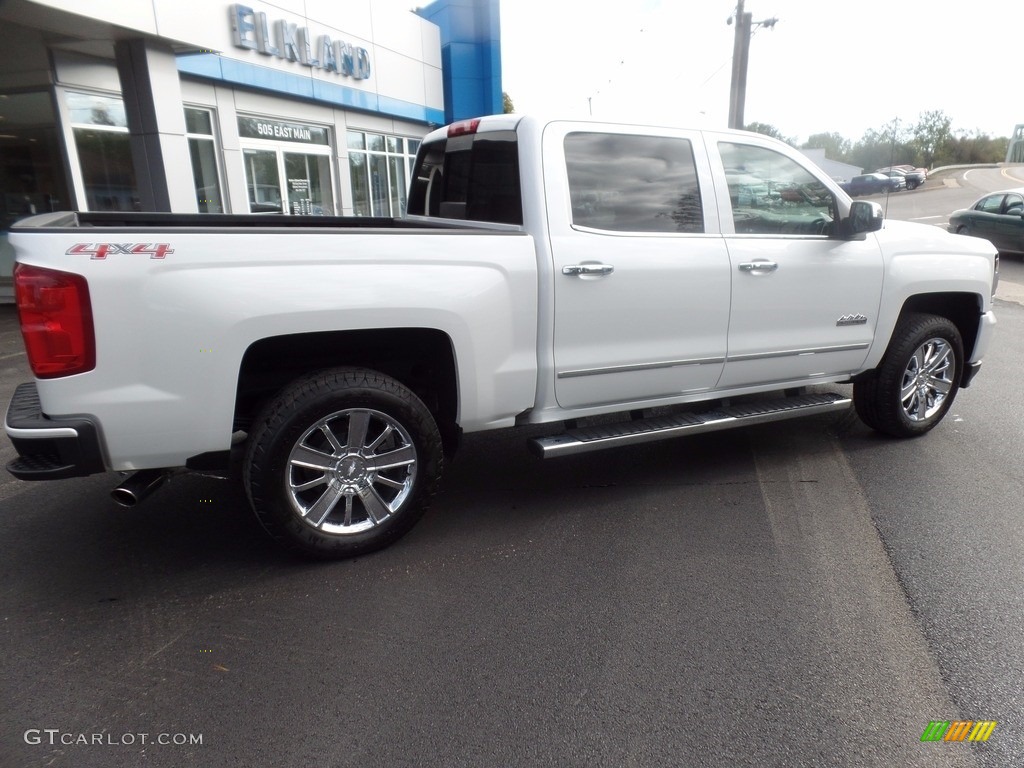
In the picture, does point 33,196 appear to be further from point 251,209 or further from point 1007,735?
point 1007,735

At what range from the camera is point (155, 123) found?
1068 centimetres

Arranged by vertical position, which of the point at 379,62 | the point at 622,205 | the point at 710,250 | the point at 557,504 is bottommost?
the point at 557,504

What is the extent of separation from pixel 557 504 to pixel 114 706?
2.34 metres

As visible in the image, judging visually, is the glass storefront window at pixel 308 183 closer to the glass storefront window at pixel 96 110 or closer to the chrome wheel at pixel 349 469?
the glass storefront window at pixel 96 110

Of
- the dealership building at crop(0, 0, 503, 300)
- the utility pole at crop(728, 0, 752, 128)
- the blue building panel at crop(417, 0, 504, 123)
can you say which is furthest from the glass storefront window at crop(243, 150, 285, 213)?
the utility pole at crop(728, 0, 752, 128)

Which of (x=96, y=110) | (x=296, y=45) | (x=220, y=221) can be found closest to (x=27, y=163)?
(x=96, y=110)

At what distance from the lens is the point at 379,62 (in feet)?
59.1

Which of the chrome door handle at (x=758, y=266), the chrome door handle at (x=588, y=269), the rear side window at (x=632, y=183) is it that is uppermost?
the rear side window at (x=632, y=183)

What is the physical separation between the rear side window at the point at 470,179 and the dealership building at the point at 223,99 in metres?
6.70

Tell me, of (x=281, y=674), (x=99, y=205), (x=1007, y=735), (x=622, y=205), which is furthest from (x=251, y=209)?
(x=1007, y=735)

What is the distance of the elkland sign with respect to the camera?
13.2 metres

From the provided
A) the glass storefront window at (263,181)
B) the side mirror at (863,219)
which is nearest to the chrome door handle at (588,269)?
the side mirror at (863,219)

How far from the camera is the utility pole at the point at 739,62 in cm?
1983

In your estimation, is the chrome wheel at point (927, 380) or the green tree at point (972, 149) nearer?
the chrome wheel at point (927, 380)
